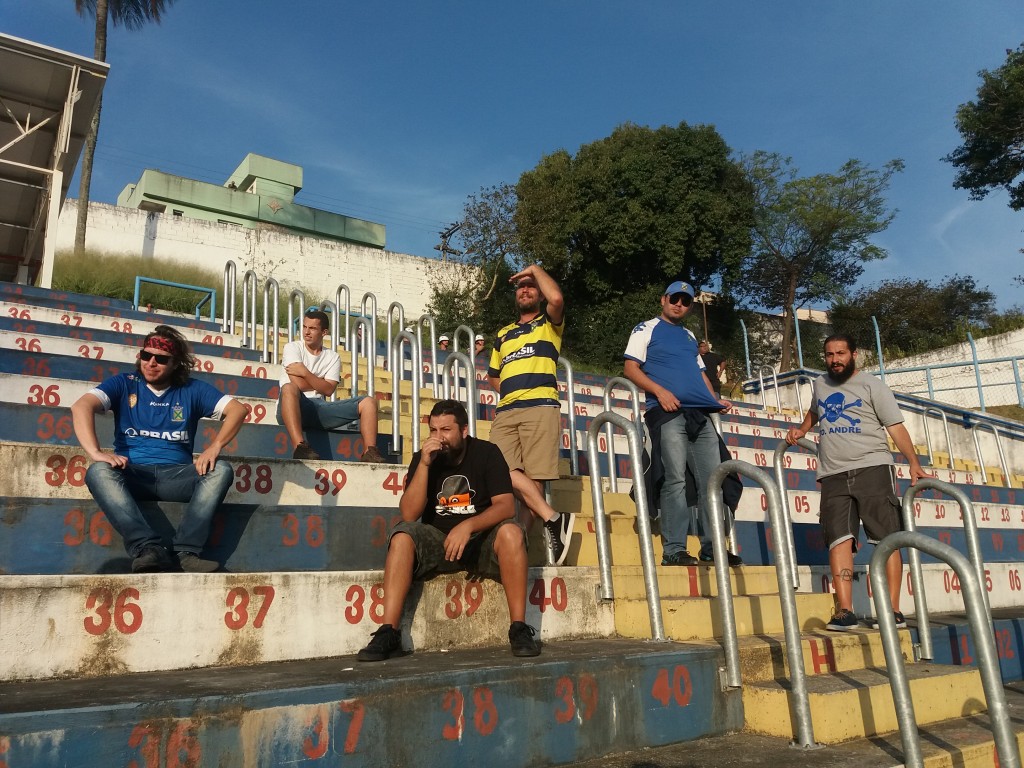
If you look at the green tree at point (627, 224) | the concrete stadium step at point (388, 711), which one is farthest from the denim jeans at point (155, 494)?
the green tree at point (627, 224)

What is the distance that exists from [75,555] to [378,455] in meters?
2.15

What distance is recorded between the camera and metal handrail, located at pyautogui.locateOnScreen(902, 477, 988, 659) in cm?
388

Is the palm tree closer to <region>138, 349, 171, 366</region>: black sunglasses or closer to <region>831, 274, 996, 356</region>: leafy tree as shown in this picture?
<region>138, 349, 171, 366</region>: black sunglasses

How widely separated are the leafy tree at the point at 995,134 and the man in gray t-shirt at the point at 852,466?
23.1 metres

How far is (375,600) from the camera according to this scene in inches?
130

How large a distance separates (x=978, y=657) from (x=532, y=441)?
2441mm

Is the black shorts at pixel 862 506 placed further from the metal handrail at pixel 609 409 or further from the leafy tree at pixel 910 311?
the leafy tree at pixel 910 311

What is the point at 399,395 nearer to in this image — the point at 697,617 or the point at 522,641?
the point at 697,617

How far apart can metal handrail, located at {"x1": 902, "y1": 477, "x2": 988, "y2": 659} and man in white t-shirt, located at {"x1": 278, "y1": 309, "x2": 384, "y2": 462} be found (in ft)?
10.4

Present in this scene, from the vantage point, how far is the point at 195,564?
3225 mm

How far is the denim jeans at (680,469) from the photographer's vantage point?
4.46 metres

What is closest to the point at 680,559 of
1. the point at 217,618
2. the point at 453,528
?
the point at 453,528

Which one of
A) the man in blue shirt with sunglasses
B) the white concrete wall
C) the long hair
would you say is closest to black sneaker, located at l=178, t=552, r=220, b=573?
the long hair

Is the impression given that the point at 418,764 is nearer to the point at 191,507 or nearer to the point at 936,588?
the point at 191,507
